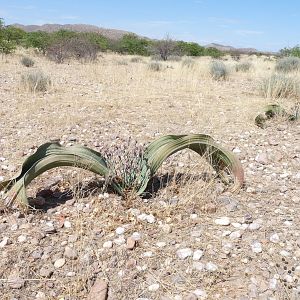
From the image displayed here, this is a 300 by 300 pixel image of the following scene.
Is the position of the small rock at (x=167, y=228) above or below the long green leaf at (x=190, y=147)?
below

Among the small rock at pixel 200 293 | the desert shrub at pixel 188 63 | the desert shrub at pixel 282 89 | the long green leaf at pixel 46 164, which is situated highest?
the desert shrub at pixel 188 63

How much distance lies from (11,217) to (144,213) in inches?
38.0

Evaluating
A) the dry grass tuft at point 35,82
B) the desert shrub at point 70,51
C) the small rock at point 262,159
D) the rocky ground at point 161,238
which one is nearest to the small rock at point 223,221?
the rocky ground at point 161,238

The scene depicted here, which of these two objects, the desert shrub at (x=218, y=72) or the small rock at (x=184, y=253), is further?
the desert shrub at (x=218, y=72)

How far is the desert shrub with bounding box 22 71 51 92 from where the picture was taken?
786cm

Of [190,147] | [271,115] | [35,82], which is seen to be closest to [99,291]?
[190,147]

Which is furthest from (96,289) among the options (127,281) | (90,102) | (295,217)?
(90,102)

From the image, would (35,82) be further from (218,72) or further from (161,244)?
(161,244)

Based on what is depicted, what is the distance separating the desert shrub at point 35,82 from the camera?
7855 mm

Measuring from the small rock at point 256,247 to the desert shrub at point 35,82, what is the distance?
615 cm

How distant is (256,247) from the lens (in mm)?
2553

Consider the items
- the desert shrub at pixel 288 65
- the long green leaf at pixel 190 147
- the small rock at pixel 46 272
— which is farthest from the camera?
the desert shrub at pixel 288 65

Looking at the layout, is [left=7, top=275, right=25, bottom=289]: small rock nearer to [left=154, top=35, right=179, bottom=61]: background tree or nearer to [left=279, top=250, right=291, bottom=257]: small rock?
[left=279, top=250, right=291, bottom=257]: small rock

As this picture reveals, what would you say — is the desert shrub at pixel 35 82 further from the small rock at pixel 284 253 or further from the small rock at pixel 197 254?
the small rock at pixel 284 253
